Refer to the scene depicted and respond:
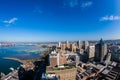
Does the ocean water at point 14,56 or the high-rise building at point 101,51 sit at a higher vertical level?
the high-rise building at point 101,51

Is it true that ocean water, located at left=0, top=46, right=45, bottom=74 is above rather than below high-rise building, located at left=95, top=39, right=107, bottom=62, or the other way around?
below

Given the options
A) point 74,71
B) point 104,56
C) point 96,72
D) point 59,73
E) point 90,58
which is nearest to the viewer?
point 59,73

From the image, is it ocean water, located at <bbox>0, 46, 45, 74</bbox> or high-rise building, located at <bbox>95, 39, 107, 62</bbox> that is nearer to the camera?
high-rise building, located at <bbox>95, 39, 107, 62</bbox>

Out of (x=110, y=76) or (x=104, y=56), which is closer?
(x=110, y=76)

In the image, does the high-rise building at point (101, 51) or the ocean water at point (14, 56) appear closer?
the high-rise building at point (101, 51)

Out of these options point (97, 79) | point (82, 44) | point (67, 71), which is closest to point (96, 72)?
point (97, 79)

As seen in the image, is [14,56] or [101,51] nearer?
[101,51]

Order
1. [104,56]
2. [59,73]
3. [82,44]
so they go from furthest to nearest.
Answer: [82,44] → [104,56] → [59,73]

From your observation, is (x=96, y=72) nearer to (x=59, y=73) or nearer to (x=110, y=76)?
(x=110, y=76)

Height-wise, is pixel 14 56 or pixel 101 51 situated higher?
pixel 101 51

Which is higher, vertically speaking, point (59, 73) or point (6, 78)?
point (59, 73)

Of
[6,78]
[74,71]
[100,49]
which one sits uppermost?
[100,49]
